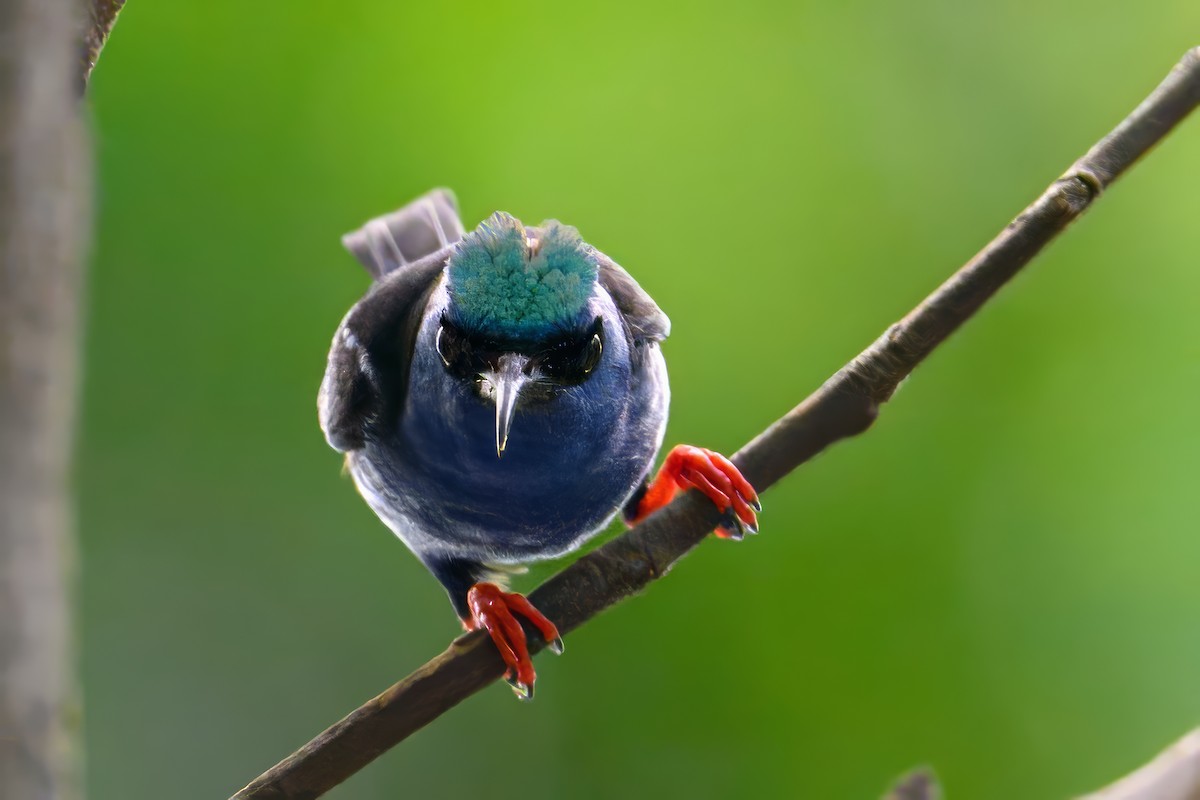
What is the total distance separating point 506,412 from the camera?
255 cm

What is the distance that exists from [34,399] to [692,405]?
4281mm

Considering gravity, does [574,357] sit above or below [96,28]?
below

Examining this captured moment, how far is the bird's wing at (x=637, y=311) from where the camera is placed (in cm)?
Result: 328

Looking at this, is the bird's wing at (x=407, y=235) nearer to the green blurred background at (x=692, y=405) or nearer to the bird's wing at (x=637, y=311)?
the green blurred background at (x=692, y=405)

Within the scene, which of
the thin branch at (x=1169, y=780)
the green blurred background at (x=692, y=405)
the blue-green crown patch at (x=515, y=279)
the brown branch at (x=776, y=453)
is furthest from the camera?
the green blurred background at (x=692, y=405)

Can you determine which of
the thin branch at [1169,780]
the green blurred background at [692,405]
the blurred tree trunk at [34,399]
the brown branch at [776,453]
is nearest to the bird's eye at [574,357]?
the brown branch at [776,453]

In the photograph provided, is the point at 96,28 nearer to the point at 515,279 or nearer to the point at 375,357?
the point at 515,279

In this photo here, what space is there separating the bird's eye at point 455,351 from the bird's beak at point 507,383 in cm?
6

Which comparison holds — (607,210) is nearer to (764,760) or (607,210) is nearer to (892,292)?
(892,292)

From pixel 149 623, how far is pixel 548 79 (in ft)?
9.74

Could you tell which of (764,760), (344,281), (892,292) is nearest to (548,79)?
(344,281)

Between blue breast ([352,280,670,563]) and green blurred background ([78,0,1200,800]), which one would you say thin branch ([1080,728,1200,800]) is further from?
green blurred background ([78,0,1200,800])

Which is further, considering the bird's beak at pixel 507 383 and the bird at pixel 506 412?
the bird at pixel 506 412

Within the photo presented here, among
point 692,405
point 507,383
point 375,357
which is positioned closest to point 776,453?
point 507,383
